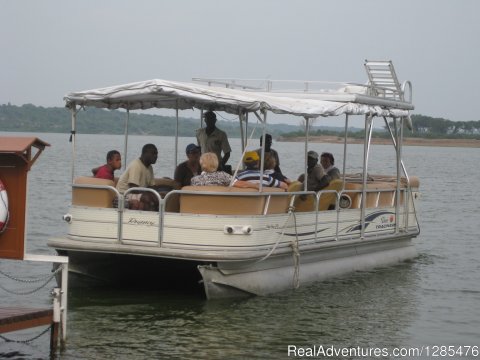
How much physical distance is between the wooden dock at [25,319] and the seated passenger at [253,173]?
3.69 m

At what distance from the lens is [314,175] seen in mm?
14719

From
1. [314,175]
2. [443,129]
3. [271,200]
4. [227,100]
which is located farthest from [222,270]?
[443,129]

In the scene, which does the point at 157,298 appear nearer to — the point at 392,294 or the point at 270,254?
the point at 270,254

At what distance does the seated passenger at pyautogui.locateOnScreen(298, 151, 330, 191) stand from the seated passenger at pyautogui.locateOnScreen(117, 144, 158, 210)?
2.50 meters

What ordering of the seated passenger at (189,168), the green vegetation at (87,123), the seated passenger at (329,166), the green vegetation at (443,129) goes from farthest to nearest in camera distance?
the green vegetation at (443,129), the green vegetation at (87,123), the seated passenger at (329,166), the seated passenger at (189,168)

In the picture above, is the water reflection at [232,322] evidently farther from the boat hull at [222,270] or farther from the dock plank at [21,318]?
the dock plank at [21,318]

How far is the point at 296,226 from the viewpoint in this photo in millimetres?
13227

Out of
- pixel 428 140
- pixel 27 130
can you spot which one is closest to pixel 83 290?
pixel 27 130

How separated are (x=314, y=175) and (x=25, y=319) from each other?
20.4 ft

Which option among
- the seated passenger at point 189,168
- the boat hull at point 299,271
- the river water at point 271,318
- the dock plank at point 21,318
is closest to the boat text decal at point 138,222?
the boat hull at point 299,271

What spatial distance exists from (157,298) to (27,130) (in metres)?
80.5

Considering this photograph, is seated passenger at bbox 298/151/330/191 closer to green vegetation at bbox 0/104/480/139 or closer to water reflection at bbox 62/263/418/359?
water reflection at bbox 62/263/418/359

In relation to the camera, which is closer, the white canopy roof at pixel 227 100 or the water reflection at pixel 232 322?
the water reflection at pixel 232 322

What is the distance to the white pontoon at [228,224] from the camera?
476 inches
